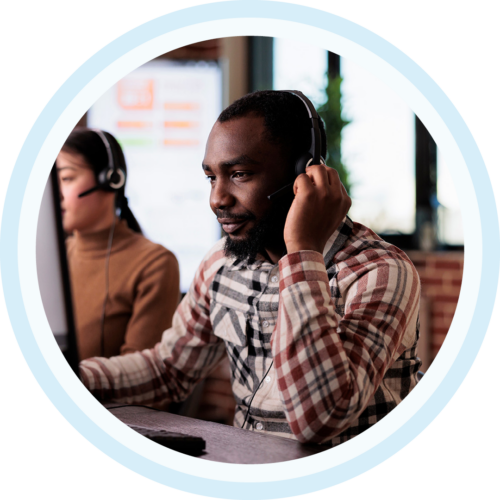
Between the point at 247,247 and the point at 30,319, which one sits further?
the point at 247,247

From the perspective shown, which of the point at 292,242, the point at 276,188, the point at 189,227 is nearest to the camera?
the point at 292,242

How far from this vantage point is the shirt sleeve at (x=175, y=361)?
103 centimetres

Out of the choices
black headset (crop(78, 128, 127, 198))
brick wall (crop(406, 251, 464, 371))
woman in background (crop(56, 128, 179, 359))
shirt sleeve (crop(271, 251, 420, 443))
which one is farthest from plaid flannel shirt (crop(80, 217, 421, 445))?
brick wall (crop(406, 251, 464, 371))

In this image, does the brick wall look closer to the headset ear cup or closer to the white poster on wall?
the white poster on wall

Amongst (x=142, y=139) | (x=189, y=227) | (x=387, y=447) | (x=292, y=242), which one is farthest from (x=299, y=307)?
(x=142, y=139)

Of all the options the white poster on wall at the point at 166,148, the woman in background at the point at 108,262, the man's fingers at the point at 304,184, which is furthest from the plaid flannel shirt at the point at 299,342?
the white poster on wall at the point at 166,148

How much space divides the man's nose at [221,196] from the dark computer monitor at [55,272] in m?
0.34

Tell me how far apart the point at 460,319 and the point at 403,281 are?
0.14 metres

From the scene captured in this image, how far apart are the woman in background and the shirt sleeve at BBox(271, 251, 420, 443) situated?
0.65 meters

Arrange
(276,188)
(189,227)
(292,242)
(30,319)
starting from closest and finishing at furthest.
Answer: (30,319) < (292,242) < (276,188) < (189,227)

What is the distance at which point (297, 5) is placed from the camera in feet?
2.35

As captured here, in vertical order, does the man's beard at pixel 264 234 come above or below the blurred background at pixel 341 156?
below

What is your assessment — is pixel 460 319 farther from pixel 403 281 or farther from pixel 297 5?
pixel 297 5

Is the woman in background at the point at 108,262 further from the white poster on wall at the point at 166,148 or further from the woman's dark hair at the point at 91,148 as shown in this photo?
the white poster on wall at the point at 166,148
